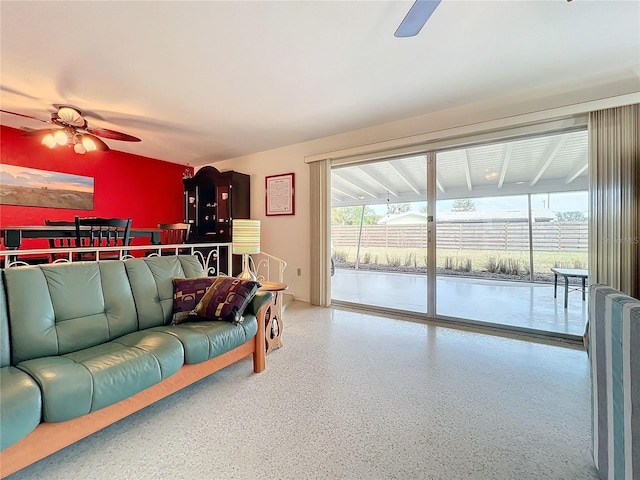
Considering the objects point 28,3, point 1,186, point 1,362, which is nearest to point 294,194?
point 28,3

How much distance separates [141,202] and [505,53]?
5578 millimetres

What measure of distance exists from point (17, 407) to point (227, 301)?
3.52 feet

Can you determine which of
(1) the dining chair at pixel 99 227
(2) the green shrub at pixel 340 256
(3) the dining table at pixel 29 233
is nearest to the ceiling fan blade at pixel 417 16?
(1) the dining chair at pixel 99 227

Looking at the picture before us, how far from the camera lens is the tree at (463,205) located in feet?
10.9

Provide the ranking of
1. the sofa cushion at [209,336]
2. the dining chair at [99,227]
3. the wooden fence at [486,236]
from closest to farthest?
the sofa cushion at [209,336] < the dining chair at [99,227] < the wooden fence at [486,236]

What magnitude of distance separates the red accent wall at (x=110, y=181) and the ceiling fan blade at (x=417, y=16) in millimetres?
4671

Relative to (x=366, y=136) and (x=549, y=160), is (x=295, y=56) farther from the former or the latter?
(x=549, y=160)

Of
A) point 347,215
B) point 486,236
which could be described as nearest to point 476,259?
point 486,236

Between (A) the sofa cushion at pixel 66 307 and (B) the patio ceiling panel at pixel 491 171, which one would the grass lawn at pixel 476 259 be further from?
(A) the sofa cushion at pixel 66 307

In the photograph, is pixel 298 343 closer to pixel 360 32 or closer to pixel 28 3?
pixel 360 32

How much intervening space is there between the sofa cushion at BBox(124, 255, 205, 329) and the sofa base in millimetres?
484

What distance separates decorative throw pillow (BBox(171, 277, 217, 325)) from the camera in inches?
76.9

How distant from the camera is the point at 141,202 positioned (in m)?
5.00

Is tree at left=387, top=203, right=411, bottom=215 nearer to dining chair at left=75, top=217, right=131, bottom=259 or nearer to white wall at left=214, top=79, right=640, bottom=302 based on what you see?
white wall at left=214, top=79, right=640, bottom=302
